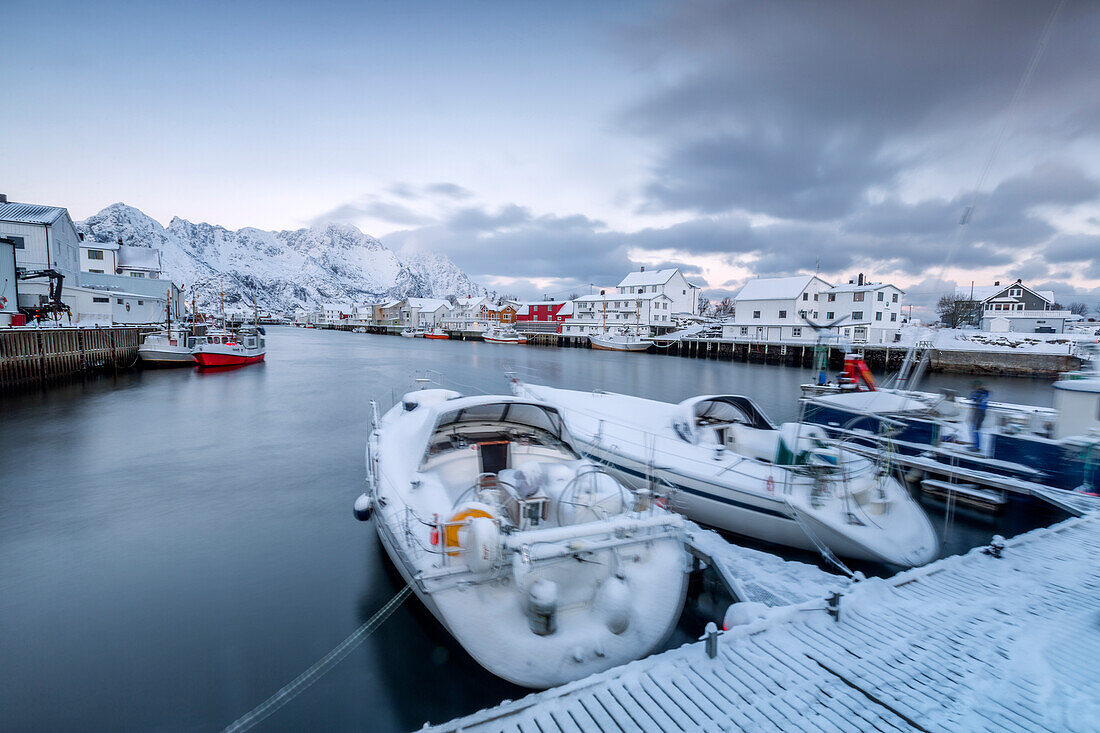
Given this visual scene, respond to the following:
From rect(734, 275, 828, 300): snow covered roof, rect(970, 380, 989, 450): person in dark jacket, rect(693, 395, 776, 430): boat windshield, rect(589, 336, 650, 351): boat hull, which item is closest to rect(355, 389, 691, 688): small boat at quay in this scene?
rect(693, 395, 776, 430): boat windshield

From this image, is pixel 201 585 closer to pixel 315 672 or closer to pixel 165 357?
pixel 315 672

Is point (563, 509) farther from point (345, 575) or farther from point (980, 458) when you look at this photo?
point (980, 458)

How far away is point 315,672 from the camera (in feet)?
15.1

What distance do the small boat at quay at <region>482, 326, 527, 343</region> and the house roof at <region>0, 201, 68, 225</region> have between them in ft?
150

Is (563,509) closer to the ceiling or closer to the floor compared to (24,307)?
closer to the floor

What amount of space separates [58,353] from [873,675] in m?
32.9

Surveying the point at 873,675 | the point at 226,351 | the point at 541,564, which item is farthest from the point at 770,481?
the point at 226,351

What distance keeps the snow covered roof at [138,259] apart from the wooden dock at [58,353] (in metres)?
24.3

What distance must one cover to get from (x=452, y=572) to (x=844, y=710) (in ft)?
9.66

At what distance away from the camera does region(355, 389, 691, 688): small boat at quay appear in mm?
3711

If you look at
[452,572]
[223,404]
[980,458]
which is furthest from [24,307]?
[980,458]

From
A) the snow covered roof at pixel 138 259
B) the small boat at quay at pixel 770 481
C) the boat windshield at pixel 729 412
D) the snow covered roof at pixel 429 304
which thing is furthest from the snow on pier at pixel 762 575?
the snow covered roof at pixel 429 304

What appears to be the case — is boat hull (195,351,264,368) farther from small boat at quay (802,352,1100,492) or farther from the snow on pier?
small boat at quay (802,352,1100,492)

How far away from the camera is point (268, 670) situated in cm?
461
